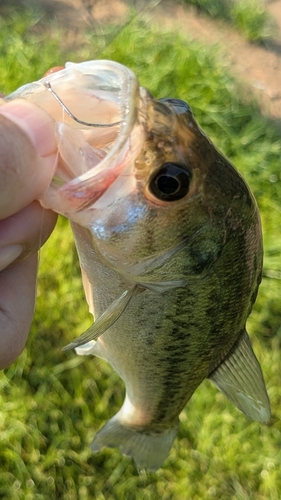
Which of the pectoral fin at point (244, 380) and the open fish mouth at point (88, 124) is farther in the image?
the pectoral fin at point (244, 380)

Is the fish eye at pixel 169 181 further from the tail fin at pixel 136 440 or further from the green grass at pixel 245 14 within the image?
the green grass at pixel 245 14

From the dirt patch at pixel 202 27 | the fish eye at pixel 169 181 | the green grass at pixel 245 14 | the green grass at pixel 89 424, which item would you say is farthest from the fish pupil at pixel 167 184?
the green grass at pixel 245 14

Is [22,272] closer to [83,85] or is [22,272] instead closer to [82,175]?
[82,175]

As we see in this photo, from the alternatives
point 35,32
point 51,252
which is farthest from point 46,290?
point 35,32

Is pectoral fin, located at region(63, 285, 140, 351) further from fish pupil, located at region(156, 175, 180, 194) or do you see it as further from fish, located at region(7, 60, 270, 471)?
fish pupil, located at region(156, 175, 180, 194)

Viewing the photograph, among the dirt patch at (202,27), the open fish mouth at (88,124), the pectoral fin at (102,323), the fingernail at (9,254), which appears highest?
the open fish mouth at (88,124)

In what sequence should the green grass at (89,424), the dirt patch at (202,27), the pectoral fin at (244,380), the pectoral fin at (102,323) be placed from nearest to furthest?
the pectoral fin at (102,323)
the pectoral fin at (244,380)
the green grass at (89,424)
the dirt patch at (202,27)

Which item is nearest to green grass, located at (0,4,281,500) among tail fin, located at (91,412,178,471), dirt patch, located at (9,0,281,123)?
tail fin, located at (91,412,178,471)
